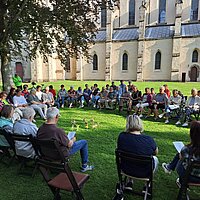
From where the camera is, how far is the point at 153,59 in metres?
35.4

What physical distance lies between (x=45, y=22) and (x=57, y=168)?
10.1 meters

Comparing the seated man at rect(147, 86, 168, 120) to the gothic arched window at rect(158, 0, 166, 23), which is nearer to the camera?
the seated man at rect(147, 86, 168, 120)

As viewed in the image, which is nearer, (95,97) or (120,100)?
(120,100)

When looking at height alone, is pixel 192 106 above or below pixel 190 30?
below

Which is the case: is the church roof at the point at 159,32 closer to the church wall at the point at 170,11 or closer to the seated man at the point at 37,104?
the church wall at the point at 170,11

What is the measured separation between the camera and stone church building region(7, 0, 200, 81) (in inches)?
A: 1315

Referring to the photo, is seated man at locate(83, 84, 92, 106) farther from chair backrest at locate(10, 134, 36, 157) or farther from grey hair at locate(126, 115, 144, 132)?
grey hair at locate(126, 115, 144, 132)

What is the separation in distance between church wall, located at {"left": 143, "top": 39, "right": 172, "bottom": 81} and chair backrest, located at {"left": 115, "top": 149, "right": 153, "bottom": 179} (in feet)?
110

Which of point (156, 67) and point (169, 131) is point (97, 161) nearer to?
point (169, 131)

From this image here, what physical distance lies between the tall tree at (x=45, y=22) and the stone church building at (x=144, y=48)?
19200mm

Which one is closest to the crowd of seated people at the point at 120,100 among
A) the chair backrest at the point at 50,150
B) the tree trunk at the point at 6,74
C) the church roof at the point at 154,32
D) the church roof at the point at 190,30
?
the tree trunk at the point at 6,74

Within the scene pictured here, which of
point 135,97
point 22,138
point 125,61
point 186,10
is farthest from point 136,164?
point 186,10

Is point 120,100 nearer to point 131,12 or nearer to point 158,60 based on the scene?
point 158,60

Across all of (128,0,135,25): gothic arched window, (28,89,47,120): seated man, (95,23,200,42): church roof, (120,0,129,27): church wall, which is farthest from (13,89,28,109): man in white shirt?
(128,0,135,25): gothic arched window
